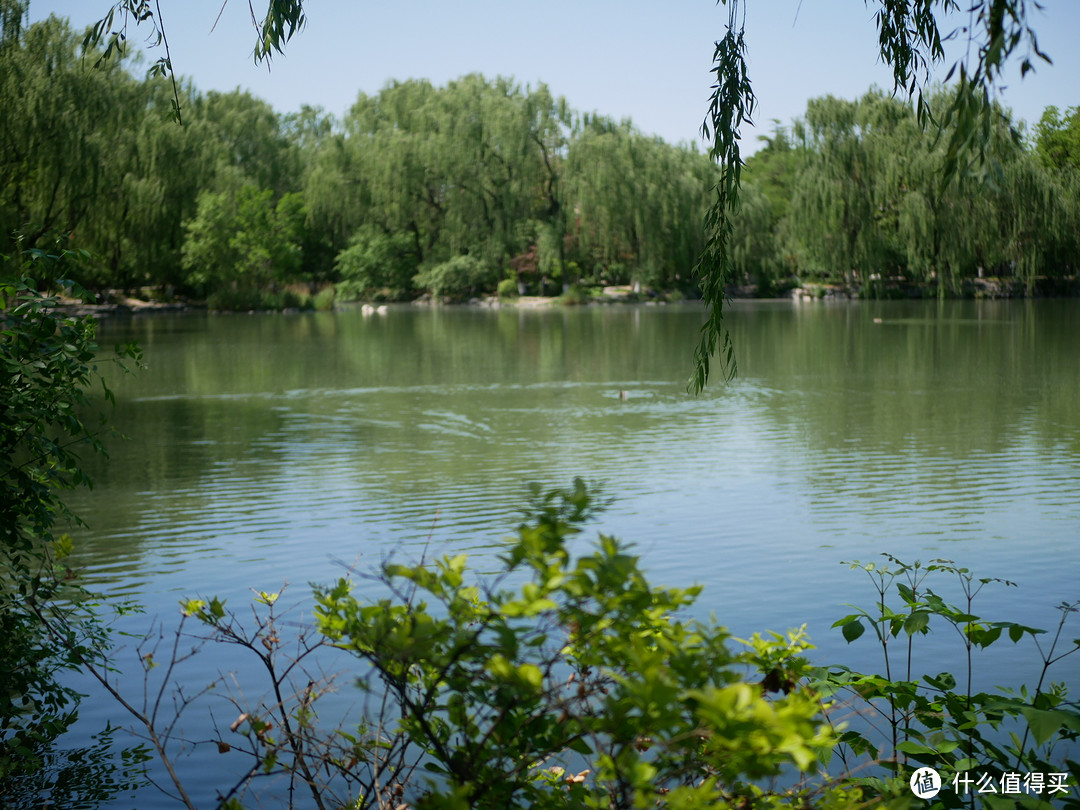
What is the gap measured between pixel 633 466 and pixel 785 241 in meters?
40.1

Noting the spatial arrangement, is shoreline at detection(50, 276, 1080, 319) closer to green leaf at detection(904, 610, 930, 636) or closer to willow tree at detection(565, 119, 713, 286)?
willow tree at detection(565, 119, 713, 286)

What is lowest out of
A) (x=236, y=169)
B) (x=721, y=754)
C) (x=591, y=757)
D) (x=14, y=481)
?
(x=591, y=757)

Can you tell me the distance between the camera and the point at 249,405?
15.3m

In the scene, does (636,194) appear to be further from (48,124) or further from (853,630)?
(853,630)

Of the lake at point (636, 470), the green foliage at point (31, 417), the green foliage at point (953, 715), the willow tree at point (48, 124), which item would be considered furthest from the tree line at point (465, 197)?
the green foliage at point (953, 715)

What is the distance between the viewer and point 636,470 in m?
10.1

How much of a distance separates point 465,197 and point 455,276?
3579mm

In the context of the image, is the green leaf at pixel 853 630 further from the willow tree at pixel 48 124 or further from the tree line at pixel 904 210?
the tree line at pixel 904 210

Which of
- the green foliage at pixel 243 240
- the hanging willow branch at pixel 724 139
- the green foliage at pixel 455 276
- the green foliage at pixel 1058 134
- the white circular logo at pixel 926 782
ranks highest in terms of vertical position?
the green foliage at pixel 1058 134

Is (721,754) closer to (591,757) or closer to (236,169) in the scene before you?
(591,757)

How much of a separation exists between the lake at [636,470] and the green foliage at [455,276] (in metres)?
24.6

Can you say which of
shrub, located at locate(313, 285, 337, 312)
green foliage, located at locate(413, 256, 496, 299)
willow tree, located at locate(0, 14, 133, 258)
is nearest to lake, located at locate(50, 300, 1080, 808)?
willow tree, located at locate(0, 14, 133, 258)

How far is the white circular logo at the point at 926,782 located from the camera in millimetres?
2654

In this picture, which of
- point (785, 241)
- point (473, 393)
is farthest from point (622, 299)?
point (473, 393)
